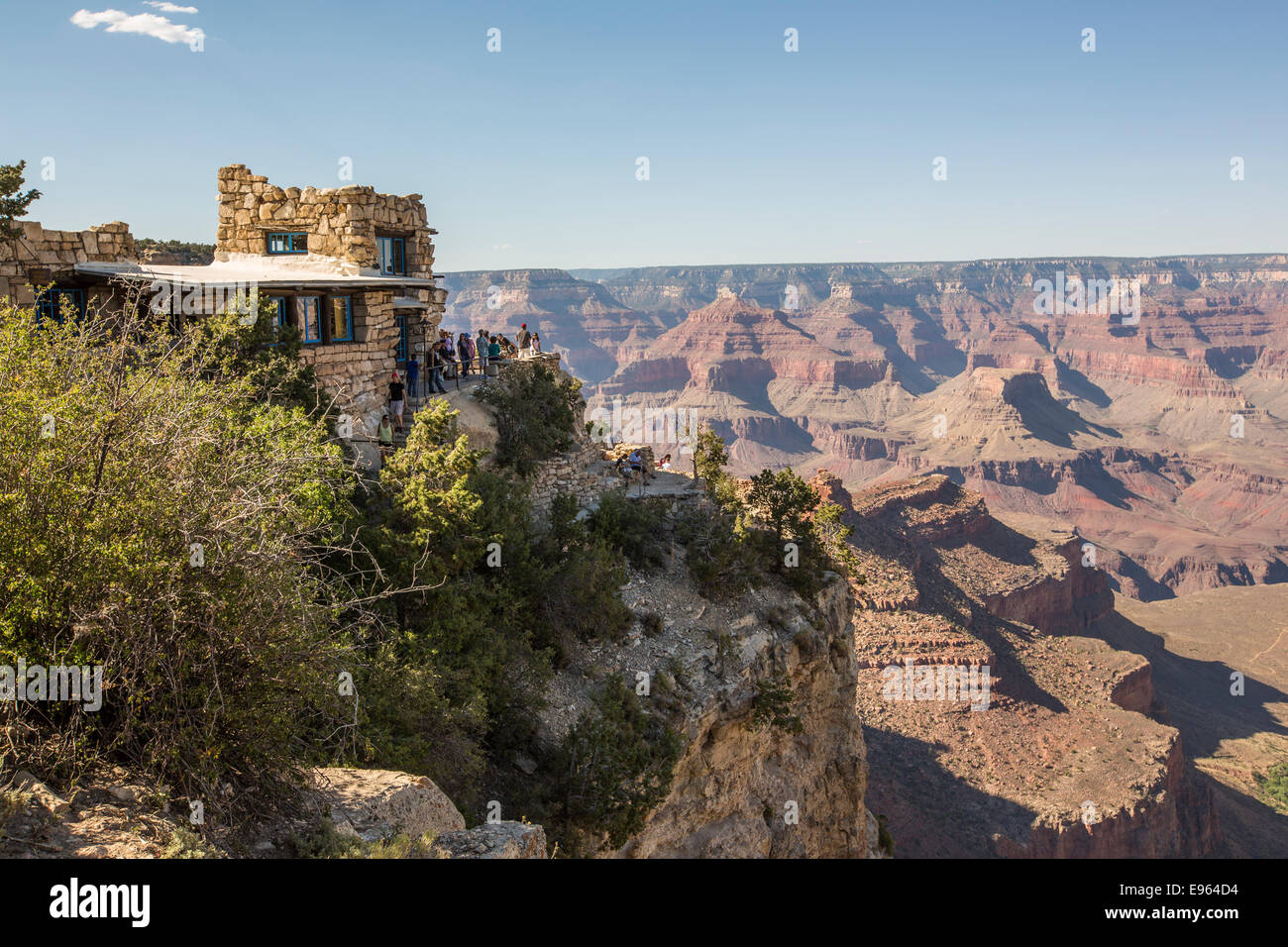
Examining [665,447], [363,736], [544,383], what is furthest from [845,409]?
[363,736]

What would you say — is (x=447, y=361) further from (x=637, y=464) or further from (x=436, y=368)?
(x=637, y=464)

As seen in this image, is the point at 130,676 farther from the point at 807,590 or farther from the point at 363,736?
the point at 807,590

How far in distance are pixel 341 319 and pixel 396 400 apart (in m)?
2.37

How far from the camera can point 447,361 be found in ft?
84.0

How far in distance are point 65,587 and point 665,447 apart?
465 ft

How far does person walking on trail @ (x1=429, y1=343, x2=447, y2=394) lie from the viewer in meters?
24.2

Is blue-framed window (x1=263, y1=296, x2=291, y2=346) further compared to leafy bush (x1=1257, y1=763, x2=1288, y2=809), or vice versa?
leafy bush (x1=1257, y1=763, x2=1288, y2=809)

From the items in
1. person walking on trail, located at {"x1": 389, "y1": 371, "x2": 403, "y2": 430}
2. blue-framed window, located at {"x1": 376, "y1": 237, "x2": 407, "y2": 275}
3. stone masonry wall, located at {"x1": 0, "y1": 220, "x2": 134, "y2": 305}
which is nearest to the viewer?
stone masonry wall, located at {"x1": 0, "y1": 220, "x2": 134, "y2": 305}

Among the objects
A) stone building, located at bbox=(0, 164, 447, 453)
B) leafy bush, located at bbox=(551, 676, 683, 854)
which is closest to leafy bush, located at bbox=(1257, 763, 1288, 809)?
leafy bush, located at bbox=(551, 676, 683, 854)

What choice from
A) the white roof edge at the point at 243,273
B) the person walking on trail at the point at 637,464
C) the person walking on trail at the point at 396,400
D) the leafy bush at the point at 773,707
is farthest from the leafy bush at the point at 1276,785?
the white roof edge at the point at 243,273

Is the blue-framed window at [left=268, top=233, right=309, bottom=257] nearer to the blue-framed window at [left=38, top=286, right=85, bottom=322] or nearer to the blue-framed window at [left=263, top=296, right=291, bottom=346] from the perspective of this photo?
the blue-framed window at [left=263, top=296, right=291, bottom=346]

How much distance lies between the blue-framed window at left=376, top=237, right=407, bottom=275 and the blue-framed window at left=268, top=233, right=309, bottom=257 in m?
1.95

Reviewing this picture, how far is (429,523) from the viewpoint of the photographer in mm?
15570

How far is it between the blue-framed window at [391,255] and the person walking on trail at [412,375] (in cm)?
257
